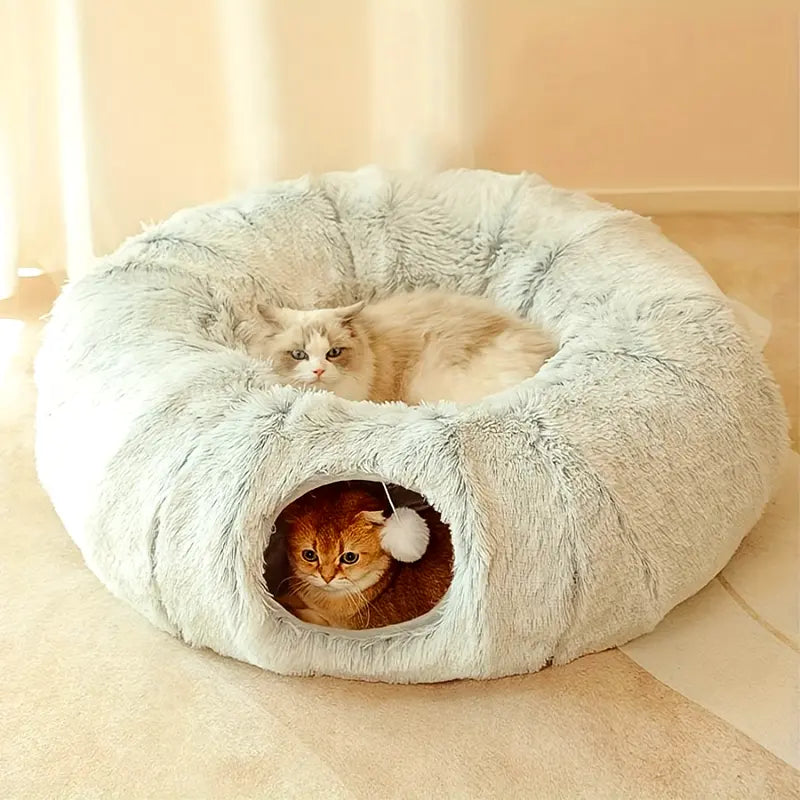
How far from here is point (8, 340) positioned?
7.48 ft

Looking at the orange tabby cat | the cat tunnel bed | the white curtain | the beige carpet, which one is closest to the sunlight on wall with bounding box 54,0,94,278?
the white curtain

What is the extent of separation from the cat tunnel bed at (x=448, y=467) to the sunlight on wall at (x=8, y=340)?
0.49m

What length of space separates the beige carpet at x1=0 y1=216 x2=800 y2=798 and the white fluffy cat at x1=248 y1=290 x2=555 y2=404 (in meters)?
0.45

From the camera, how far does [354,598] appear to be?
1.40 metres

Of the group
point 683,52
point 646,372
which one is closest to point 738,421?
point 646,372

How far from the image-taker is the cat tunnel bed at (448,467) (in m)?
1.29

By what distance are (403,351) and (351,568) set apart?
520mm

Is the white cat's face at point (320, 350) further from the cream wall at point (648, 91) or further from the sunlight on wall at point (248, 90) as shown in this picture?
the cream wall at point (648, 91)

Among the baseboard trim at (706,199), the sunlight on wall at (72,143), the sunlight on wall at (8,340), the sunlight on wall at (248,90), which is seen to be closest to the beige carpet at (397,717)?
the sunlight on wall at (8,340)

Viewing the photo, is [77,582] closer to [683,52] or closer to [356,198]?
[356,198]

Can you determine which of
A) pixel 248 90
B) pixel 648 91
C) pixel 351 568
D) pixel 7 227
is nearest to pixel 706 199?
pixel 648 91

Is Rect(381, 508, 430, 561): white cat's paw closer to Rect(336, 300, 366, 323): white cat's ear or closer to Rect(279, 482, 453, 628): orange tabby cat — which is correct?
Rect(279, 482, 453, 628): orange tabby cat

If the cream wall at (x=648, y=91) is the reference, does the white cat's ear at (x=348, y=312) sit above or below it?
below

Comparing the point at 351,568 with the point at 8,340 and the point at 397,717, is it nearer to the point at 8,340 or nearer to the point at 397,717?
the point at 397,717
